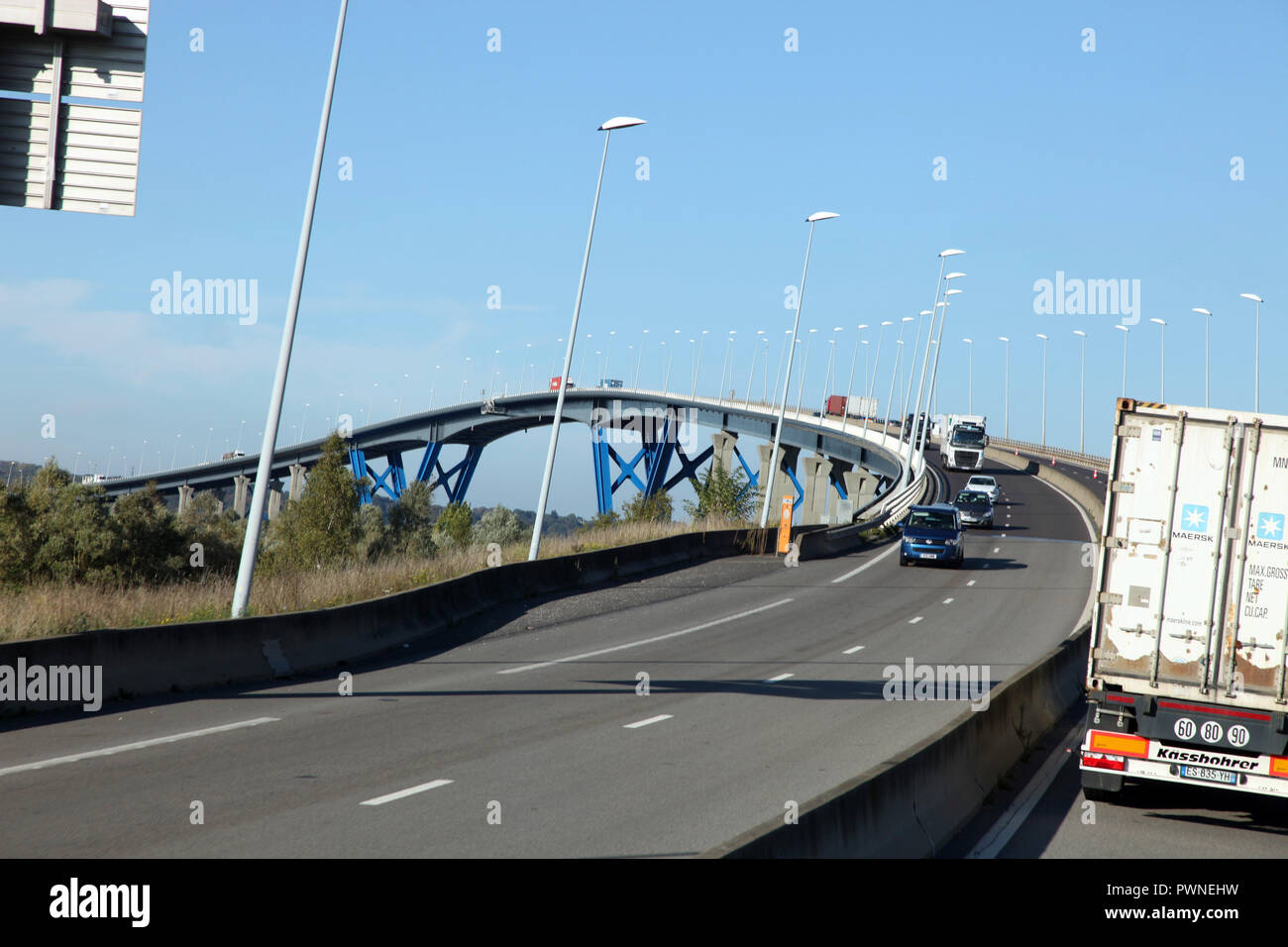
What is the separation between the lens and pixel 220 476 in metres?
139

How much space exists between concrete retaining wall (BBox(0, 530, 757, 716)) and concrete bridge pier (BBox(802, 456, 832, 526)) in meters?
59.1

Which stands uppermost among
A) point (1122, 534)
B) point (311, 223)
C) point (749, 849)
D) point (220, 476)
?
point (311, 223)

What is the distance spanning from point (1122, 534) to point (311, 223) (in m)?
11.7

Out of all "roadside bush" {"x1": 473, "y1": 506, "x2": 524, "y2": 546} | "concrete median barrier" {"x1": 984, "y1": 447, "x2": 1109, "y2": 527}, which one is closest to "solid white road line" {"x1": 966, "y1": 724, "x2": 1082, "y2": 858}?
"concrete median barrier" {"x1": 984, "y1": 447, "x2": 1109, "y2": 527}

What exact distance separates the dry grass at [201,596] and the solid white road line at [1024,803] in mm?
9363

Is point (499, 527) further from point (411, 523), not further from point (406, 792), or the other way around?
point (406, 792)

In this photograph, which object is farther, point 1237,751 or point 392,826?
point 1237,751

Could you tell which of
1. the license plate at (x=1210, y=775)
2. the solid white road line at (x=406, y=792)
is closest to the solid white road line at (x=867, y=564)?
the license plate at (x=1210, y=775)
